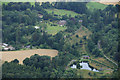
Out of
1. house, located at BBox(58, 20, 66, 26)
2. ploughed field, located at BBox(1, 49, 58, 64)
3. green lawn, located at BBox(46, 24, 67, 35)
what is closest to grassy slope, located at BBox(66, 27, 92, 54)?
green lawn, located at BBox(46, 24, 67, 35)

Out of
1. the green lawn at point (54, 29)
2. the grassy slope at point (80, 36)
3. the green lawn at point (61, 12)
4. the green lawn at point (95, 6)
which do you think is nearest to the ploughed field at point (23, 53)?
the grassy slope at point (80, 36)

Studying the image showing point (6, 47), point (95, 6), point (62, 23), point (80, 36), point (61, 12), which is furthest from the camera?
point (95, 6)

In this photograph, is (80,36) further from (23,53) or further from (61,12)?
(61,12)

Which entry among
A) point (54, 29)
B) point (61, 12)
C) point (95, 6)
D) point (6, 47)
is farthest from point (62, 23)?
point (6, 47)

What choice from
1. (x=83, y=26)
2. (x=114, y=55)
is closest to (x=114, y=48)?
(x=114, y=55)

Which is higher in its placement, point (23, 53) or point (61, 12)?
point (61, 12)

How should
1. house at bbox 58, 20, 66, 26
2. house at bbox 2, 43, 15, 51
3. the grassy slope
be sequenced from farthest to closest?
house at bbox 58, 20, 66, 26 → the grassy slope → house at bbox 2, 43, 15, 51

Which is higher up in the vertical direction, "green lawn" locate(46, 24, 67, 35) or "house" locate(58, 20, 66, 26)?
"house" locate(58, 20, 66, 26)

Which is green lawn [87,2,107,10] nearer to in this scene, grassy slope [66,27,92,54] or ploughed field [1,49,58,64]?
grassy slope [66,27,92,54]

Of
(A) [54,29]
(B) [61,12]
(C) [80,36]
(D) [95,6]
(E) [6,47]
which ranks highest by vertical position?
(D) [95,6]

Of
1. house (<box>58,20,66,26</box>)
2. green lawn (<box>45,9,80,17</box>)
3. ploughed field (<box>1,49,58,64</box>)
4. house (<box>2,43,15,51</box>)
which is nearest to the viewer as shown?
ploughed field (<box>1,49,58,64</box>)

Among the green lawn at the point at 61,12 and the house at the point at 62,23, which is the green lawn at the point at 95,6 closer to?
the green lawn at the point at 61,12
